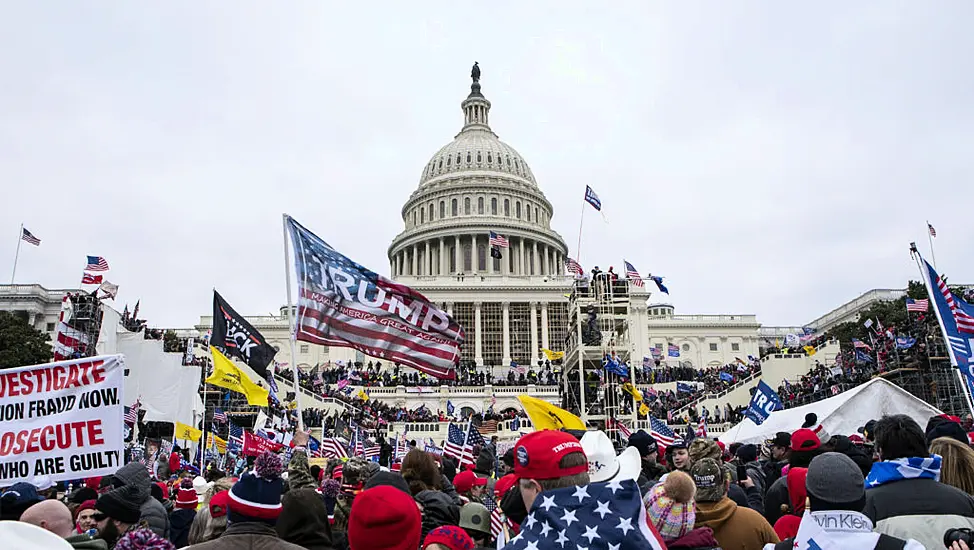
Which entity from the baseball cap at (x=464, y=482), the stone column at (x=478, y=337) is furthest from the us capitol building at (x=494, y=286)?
the baseball cap at (x=464, y=482)

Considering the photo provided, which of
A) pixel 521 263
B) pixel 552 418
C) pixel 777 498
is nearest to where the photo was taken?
pixel 777 498

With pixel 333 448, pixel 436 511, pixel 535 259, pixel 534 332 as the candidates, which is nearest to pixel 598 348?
pixel 333 448

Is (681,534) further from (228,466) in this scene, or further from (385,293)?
(228,466)

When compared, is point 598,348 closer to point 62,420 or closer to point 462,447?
point 462,447

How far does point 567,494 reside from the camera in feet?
10.6

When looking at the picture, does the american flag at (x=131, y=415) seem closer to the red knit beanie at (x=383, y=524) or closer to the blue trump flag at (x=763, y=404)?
the blue trump flag at (x=763, y=404)

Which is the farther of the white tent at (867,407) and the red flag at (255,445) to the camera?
the red flag at (255,445)

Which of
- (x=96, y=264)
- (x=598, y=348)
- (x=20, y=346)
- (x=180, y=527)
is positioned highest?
(x=96, y=264)

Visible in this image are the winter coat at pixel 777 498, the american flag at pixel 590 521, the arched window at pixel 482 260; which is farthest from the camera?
the arched window at pixel 482 260

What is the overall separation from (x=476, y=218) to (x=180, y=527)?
88.9 m

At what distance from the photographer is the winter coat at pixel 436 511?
5.95 meters

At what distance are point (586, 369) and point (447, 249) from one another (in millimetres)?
50320

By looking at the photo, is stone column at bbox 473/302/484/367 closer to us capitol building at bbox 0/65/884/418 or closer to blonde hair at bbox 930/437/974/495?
us capitol building at bbox 0/65/884/418

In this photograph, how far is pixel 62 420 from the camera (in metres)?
7.81
